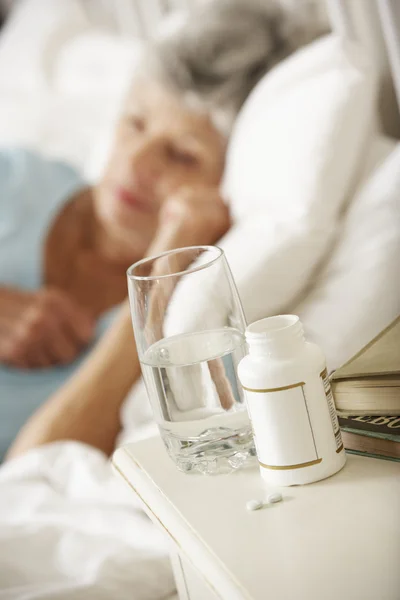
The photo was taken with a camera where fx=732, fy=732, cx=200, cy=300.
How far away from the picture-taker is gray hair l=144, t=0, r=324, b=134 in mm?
1270

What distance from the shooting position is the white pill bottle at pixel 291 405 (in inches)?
20.3

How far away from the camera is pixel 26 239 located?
162cm

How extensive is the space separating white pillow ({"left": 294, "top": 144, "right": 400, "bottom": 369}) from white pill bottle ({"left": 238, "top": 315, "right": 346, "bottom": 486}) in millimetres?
330

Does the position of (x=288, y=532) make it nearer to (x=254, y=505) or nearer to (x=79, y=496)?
(x=254, y=505)

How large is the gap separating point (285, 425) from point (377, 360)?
9 cm

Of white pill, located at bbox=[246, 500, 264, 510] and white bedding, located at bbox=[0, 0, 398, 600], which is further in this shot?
white bedding, located at bbox=[0, 0, 398, 600]

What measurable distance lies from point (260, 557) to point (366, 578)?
0.07 metres

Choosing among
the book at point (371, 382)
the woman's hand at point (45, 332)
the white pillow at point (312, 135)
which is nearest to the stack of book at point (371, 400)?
the book at point (371, 382)

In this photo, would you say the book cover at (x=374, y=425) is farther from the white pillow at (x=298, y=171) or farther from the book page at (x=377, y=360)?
the white pillow at (x=298, y=171)

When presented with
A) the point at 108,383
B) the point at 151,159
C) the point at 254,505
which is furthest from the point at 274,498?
the point at 151,159

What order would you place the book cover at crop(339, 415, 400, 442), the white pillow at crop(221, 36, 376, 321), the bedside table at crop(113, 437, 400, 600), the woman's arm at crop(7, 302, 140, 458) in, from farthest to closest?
the woman's arm at crop(7, 302, 140, 458) → the white pillow at crop(221, 36, 376, 321) → the book cover at crop(339, 415, 400, 442) → the bedside table at crop(113, 437, 400, 600)

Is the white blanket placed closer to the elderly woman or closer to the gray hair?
the elderly woman

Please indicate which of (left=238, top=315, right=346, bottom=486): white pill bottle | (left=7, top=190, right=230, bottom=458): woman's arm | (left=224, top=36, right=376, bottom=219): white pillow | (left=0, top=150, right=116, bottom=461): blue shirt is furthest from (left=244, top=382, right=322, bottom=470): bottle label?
(left=0, top=150, right=116, bottom=461): blue shirt

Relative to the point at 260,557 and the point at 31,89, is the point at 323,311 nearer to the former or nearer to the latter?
the point at 260,557
